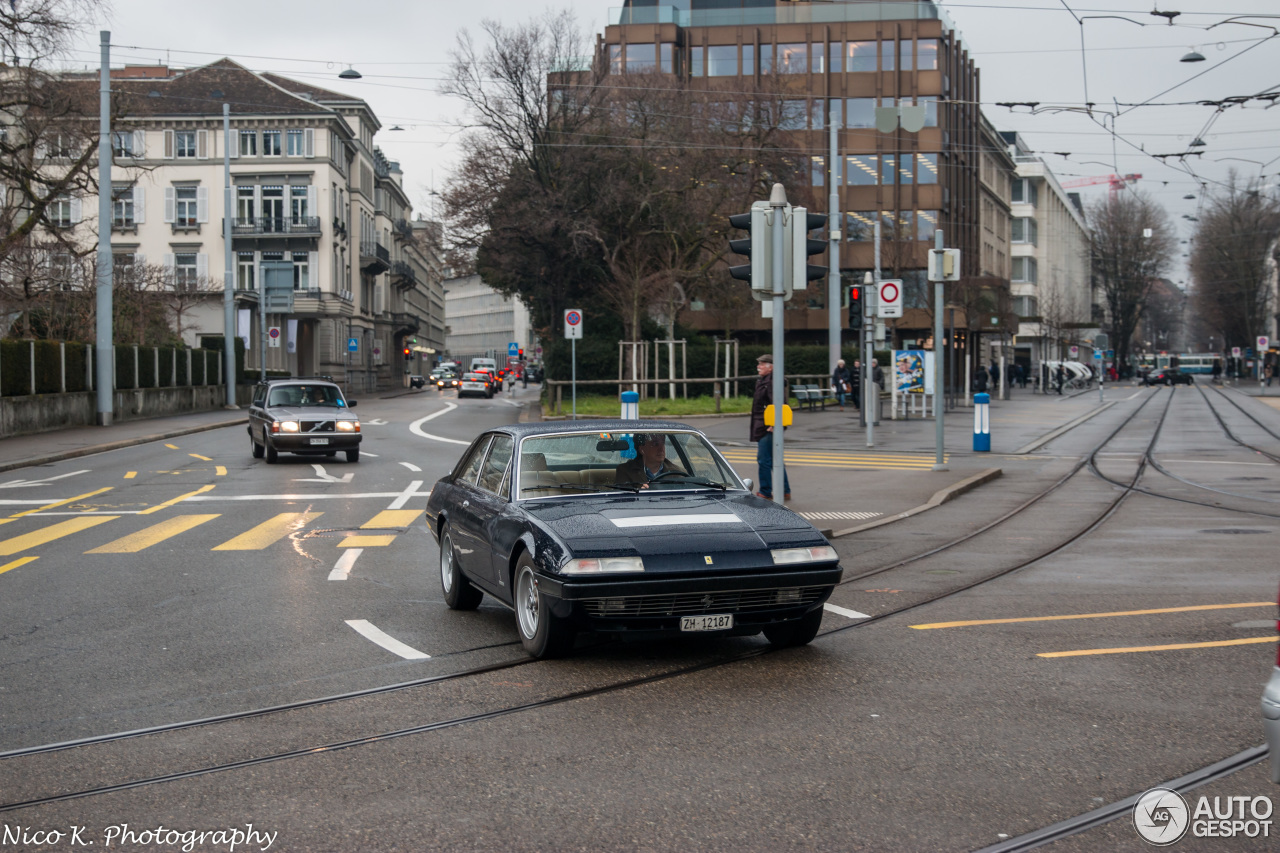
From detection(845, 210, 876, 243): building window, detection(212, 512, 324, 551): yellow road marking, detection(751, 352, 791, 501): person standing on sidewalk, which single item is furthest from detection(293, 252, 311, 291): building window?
detection(751, 352, 791, 501): person standing on sidewalk

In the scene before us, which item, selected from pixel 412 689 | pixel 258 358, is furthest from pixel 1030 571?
pixel 258 358

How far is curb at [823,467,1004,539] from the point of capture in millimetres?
13780

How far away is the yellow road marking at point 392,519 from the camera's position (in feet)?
47.6

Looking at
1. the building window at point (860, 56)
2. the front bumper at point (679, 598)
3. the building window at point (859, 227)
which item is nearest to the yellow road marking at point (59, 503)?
the front bumper at point (679, 598)

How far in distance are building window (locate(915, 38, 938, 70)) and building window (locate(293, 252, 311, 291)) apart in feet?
119

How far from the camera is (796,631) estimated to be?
24.8 ft

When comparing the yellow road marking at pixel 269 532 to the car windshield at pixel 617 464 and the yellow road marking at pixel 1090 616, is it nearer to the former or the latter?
the car windshield at pixel 617 464

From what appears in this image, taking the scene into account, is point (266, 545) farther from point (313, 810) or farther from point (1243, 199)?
point (1243, 199)

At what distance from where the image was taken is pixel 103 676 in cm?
706

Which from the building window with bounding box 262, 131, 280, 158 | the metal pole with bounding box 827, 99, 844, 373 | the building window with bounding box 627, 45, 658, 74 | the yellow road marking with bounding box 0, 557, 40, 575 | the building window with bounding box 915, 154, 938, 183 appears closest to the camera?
the yellow road marking with bounding box 0, 557, 40, 575

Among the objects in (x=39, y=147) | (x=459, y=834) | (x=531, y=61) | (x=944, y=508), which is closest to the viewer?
(x=459, y=834)

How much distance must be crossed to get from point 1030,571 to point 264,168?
71.7 m
